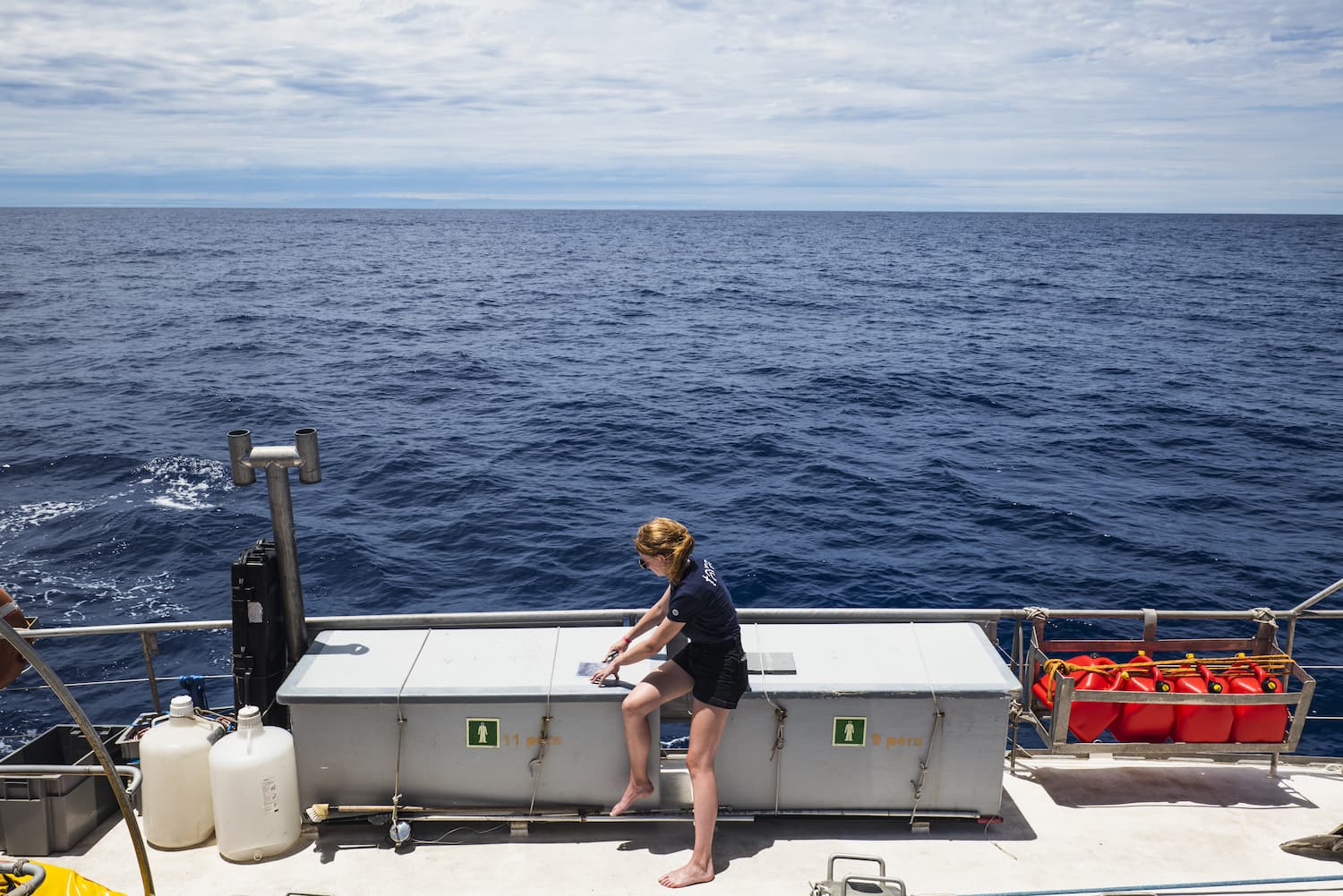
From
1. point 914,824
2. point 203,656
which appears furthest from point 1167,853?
point 203,656

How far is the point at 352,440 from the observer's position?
27.7 meters

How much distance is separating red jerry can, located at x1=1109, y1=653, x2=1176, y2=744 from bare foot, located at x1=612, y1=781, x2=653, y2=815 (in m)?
2.90

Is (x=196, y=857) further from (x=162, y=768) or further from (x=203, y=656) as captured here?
(x=203, y=656)

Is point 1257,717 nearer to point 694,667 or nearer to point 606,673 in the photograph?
Answer: point 694,667

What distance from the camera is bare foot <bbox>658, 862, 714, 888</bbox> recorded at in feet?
17.1

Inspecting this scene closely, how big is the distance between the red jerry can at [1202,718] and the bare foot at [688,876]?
120 inches

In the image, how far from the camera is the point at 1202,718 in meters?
6.11

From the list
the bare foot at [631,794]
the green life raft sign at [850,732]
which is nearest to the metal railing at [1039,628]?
the green life raft sign at [850,732]

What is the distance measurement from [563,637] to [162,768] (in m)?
2.25

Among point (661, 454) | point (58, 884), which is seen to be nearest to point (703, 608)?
point (58, 884)

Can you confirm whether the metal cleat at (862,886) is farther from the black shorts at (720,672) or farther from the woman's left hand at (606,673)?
the woman's left hand at (606,673)

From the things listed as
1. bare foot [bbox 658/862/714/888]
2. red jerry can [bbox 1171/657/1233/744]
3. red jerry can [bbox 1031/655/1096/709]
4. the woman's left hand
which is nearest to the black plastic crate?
the woman's left hand

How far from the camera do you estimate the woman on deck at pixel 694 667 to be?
16.6 ft

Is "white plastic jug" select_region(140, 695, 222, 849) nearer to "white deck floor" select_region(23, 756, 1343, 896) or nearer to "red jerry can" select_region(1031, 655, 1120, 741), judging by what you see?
"white deck floor" select_region(23, 756, 1343, 896)
